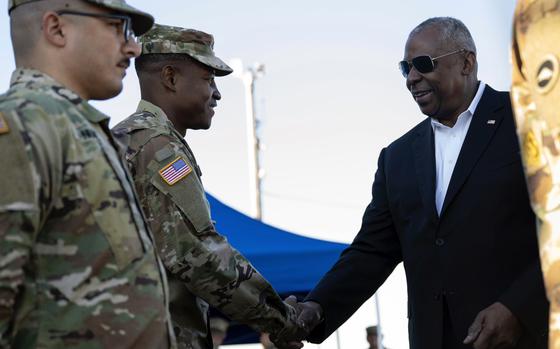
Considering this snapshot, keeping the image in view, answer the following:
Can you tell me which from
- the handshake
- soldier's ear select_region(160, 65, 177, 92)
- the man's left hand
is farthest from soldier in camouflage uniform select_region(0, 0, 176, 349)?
the handshake

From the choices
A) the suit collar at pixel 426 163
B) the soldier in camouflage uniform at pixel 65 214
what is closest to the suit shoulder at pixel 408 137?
the suit collar at pixel 426 163

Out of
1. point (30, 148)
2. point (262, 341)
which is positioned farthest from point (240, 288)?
point (262, 341)

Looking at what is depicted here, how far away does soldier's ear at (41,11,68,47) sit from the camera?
345cm

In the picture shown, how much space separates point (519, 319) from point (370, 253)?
125 cm

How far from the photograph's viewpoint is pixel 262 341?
11.3 m

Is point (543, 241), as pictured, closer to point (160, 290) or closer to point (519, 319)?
point (160, 290)

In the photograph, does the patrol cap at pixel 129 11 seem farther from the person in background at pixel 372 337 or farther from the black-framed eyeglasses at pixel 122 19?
the person in background at pixel 372 337

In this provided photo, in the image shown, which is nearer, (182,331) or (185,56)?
(182,331)

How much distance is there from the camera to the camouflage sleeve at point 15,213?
304cm

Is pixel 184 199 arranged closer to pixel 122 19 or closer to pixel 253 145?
pixel 122 19

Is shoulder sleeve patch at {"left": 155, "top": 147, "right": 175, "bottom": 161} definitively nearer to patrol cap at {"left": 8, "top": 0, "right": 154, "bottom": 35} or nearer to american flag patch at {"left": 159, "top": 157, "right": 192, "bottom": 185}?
american flag patch at {"left": 159, "top": 157, "right": 192, "bottom": 185}

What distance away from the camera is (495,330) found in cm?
476

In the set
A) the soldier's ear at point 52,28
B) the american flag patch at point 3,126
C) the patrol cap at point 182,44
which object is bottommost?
the american flag patch at point 3,126

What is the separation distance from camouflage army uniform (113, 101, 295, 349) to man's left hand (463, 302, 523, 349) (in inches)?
36.7
